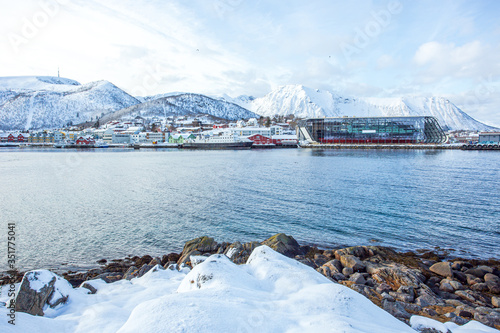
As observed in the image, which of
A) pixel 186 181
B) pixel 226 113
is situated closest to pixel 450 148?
pixel 186 181

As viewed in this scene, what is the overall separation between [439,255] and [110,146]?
97.6 metres

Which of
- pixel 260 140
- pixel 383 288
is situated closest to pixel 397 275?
pixel 383 288

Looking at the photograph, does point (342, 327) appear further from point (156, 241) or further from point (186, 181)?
point (186, 181)

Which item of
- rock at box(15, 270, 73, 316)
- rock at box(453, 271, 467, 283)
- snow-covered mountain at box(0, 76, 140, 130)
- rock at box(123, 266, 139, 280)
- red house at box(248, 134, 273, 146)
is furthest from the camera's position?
snow-covered mountain at box(0, 76, 140, 130)

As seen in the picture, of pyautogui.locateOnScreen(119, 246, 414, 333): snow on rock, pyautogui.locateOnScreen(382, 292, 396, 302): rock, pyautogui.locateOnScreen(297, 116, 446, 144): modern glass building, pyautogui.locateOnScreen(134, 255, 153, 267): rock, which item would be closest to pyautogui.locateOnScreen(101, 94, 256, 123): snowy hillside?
pyautogui.locateOnScreen(297, 116, 446, 144): modern glass building

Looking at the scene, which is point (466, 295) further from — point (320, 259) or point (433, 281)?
point (320, 259)

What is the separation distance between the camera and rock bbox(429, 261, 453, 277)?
649 centimetres

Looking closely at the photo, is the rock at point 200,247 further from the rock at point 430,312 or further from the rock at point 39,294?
the rock at point 430,312

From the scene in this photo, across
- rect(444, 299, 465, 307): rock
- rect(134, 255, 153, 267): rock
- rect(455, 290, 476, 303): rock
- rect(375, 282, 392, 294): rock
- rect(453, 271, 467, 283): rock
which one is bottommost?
rect(134, 255, 153, 267): rock

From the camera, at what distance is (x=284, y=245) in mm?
7984

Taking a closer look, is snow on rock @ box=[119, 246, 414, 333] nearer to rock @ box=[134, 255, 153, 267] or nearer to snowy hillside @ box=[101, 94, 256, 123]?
rock @ box=[134, 255, 153, 267]

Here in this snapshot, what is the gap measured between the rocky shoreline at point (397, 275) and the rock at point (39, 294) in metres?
1.08

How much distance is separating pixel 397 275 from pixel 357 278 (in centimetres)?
91

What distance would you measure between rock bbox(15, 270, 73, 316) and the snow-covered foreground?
0.20 feet
